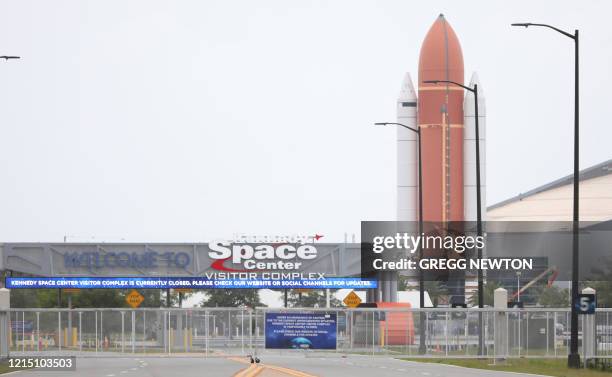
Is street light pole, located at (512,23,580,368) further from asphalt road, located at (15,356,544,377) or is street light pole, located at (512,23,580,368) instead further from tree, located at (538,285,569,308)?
tree, located at (538,285,569,308)

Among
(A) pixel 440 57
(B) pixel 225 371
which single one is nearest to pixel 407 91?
(A) pixel 440 57

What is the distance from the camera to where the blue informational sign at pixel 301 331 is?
56.2 m

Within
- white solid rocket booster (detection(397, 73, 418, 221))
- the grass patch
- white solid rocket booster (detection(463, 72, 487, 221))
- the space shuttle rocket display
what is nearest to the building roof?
white solid rocket booster (detection(463, 72, 487, 221))

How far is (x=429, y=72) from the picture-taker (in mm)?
145625

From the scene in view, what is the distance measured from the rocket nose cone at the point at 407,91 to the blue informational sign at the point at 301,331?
9367 cm

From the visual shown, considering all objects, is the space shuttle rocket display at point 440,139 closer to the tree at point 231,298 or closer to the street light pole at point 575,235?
the tree at point 231,298

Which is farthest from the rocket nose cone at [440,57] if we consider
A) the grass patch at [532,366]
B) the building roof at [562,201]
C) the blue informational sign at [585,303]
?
the blue informational sign at [585,303]

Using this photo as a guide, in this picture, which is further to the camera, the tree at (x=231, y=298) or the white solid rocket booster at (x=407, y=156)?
the white solid rocket booster at (x=407, y=156)

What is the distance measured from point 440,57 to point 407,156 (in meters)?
10.5

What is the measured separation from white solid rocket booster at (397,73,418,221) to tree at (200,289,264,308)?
18.1 meters

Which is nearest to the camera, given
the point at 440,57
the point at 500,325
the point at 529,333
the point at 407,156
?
the point at 500,325

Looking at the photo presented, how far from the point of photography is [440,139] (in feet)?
473

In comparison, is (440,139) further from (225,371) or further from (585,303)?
(225,371)

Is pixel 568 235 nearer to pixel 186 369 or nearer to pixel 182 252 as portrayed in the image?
pixel 182 252
